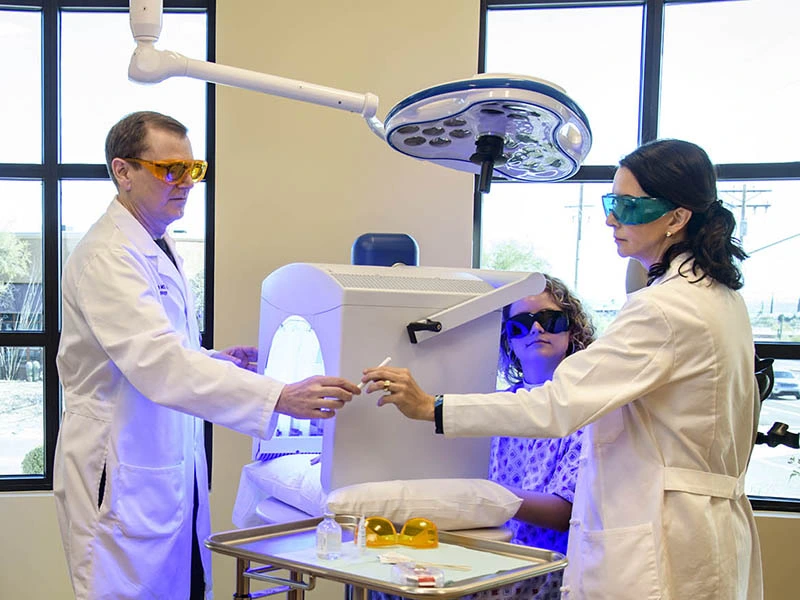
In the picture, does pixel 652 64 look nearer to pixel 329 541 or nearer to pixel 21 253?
pixel 329 541

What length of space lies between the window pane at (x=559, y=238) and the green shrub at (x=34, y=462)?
6.20ft

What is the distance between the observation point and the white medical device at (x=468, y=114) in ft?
4.72

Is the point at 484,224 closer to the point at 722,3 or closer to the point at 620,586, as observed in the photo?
the point at 722,3

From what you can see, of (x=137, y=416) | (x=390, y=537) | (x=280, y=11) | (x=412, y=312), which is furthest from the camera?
(x=280, y=11)

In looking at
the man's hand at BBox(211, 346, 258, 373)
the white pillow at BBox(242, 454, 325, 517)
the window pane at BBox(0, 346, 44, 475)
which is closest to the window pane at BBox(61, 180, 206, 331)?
the window pane at BBox(0, 346, 44, 475)

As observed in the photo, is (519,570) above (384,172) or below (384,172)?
below

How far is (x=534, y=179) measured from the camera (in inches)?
73.8

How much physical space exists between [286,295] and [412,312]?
14.1 inches

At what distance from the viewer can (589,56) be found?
299cm

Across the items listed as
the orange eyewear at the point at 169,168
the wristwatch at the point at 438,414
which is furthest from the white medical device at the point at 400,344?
the orange eyewear at the point at 169,168

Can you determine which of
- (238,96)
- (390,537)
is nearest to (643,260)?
(390,537)

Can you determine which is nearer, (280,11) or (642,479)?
(642,479)

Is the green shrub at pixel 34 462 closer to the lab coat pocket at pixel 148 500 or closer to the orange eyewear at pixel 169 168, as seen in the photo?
the lab coat pocket at pixel 148 500

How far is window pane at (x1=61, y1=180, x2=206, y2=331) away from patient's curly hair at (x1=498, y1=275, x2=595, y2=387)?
4.51ft
